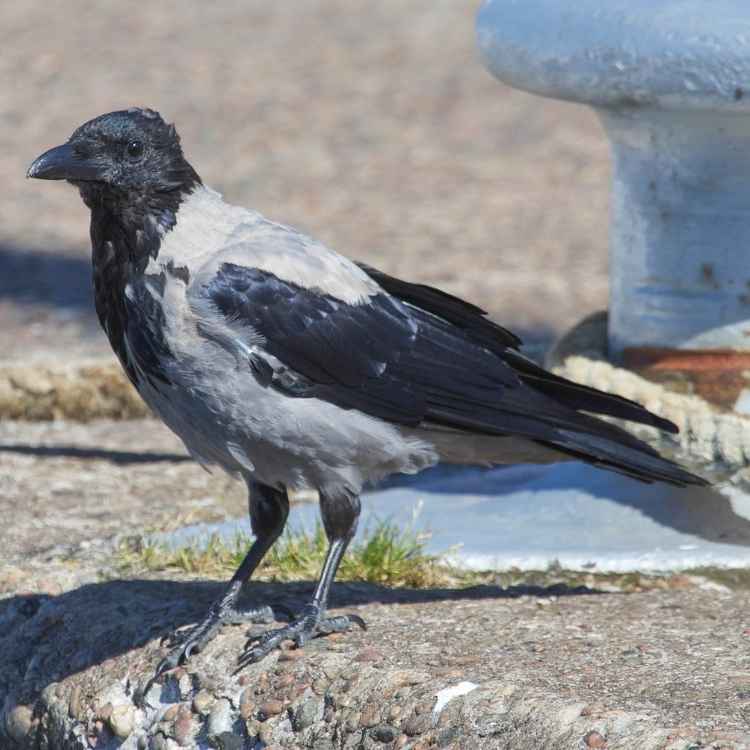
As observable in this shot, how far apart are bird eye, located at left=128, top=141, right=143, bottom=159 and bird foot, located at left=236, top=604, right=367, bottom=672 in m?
1.21

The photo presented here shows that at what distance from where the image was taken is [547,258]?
888 cm

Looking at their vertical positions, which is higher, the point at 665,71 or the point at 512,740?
the point at 665,71

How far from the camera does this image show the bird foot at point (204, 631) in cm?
433

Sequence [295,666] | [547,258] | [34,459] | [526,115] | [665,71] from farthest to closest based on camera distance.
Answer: [526,115] < [547,258] < [34,459] < [665,71] < [295,666]

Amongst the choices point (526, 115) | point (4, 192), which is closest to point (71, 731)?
point (4, 192)

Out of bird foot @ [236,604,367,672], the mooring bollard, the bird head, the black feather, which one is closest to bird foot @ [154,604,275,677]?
bird foot @ [236,604,367,672]

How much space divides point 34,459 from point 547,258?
11.4ft

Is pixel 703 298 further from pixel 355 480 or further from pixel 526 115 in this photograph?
pixel 526 115

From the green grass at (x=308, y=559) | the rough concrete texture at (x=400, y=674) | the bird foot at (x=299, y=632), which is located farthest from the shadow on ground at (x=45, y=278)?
the bird foot at (x=299, y=632)

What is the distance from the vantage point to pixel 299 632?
4297 millimetres

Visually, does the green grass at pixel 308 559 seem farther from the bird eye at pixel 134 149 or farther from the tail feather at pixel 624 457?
the bird eye at pixel 134 149

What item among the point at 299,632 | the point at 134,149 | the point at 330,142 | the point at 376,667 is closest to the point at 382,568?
the point at 299,632

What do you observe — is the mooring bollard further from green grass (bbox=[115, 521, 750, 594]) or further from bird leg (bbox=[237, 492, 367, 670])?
bird leg (bbox=[237, 492, 367, 670])

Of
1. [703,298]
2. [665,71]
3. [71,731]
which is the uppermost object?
[665,71]
